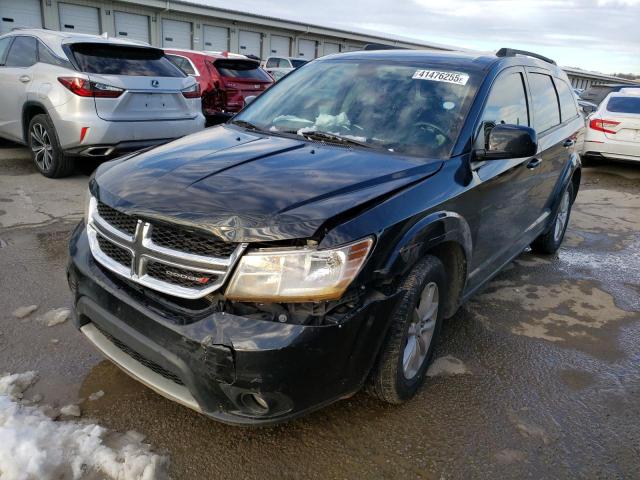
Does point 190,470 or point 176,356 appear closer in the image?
point 176,356

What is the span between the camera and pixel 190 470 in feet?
7.55

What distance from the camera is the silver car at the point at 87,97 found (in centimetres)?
615

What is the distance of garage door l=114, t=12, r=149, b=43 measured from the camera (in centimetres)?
2553

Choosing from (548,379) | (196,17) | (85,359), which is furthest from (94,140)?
(196,17)

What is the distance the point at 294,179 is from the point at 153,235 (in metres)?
0.67

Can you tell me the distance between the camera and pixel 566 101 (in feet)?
16.8

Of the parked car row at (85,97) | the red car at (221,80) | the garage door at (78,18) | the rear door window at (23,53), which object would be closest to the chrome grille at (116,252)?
the parked car row at (85,97)

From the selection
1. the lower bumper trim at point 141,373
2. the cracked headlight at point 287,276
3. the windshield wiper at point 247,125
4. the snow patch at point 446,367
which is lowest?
the snow patch at point 446,367

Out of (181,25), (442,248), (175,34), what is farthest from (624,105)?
(181,25)

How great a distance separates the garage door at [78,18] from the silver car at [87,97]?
18.8 m

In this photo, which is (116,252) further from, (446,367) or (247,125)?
(446,367)

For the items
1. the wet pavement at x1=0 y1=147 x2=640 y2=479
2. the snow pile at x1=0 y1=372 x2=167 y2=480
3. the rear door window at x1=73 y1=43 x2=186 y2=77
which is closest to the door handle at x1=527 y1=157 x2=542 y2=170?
the wet pavement at x1=0 y1=147 x2=640 y2=479

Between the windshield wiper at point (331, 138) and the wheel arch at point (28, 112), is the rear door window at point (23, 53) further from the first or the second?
the windshield wiper at point (331, 138)

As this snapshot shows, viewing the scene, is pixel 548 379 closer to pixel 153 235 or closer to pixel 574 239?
pixel 153 235
